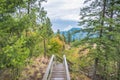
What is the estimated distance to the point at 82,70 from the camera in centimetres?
2431

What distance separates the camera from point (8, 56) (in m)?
8.28

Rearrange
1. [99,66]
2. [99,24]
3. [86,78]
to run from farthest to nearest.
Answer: [86,78]
[99,66]
[99,24]

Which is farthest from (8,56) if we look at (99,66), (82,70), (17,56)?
(82,70)

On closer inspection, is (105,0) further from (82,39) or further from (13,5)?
(13,5)

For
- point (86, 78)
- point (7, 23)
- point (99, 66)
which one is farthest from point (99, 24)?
point (7, 23)

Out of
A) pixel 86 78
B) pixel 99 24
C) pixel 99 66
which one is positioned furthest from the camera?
pixel 86 78

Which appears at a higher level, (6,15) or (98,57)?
(6,15)

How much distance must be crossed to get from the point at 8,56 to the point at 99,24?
350 inches

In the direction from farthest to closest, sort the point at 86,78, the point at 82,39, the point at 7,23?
the point at 86,78
the point at 82,39
the point at 7,23

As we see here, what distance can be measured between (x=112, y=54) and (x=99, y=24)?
2404mm

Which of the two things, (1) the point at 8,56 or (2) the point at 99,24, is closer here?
(1) the point at 8,56

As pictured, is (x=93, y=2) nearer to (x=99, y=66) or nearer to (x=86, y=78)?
(x=99, y=66)

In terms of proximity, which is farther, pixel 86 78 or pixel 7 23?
pixel 86 78

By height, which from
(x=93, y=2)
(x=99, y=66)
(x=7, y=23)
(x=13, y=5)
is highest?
(x=93, y=2)
